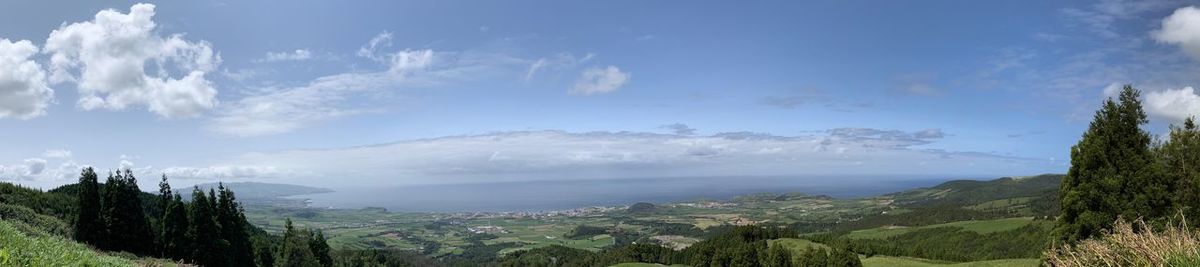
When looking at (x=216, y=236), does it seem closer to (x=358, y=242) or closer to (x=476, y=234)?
(x=358, y=242)

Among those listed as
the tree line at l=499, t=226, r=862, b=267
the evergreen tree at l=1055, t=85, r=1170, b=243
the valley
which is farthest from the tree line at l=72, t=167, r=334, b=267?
the valley

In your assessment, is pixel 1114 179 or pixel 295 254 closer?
pixel 1114 179

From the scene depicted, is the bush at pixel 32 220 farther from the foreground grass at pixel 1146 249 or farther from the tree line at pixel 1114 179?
the tree line at pixel 1114 179

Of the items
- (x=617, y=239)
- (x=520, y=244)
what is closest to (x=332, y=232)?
(x=520, y=244)

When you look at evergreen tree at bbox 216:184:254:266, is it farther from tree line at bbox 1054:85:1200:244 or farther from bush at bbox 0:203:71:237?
tree line at bbox 1054:85:1200:244

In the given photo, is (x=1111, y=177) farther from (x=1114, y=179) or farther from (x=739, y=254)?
(x=739, y=254)

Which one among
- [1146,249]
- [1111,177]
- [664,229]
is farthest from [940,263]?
[664,229]

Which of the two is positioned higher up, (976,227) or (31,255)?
(31,255)
